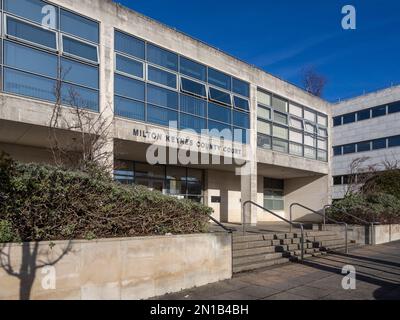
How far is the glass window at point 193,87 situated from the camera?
15.9 metres

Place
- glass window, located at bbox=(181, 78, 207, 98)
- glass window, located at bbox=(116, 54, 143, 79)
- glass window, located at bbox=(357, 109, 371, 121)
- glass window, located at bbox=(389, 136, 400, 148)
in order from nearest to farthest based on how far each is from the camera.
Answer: glass window, located at bbox=(116, 54, 143, 79), glass window, located at bbox=(181, 78, 207, 98), glass window, located at bbox=(389, 136, 400, 148), glass window, located at bbox=(357, 109, 371, 121)

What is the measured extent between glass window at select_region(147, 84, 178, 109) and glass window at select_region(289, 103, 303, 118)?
28.2 ft

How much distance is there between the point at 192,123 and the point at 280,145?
6.56m

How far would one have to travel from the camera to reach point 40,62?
11.6 metres

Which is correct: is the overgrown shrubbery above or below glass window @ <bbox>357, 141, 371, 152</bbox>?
below

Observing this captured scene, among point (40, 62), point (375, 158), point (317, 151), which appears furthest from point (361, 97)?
point (40, 62)

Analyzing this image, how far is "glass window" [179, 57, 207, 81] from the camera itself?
16016mm

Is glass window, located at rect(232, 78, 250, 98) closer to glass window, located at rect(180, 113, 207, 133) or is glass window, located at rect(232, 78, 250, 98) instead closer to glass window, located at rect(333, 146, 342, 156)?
glass window, located at rect(180, 113, 207, 133)

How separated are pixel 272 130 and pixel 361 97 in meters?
23.5

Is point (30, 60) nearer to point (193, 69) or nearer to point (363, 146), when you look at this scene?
point (193, 69)

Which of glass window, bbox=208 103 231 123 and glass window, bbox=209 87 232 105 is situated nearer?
glass window, bbox=208 103 231 123

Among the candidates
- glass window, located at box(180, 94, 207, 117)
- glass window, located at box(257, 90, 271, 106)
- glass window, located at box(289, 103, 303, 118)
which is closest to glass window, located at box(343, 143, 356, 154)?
glass window, located at box(289, 103, 303, 118)

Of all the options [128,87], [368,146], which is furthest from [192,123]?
[368,146]

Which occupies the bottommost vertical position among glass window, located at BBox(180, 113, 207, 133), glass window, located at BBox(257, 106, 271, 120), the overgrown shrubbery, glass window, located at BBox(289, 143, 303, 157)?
the overgrown shrubbery
